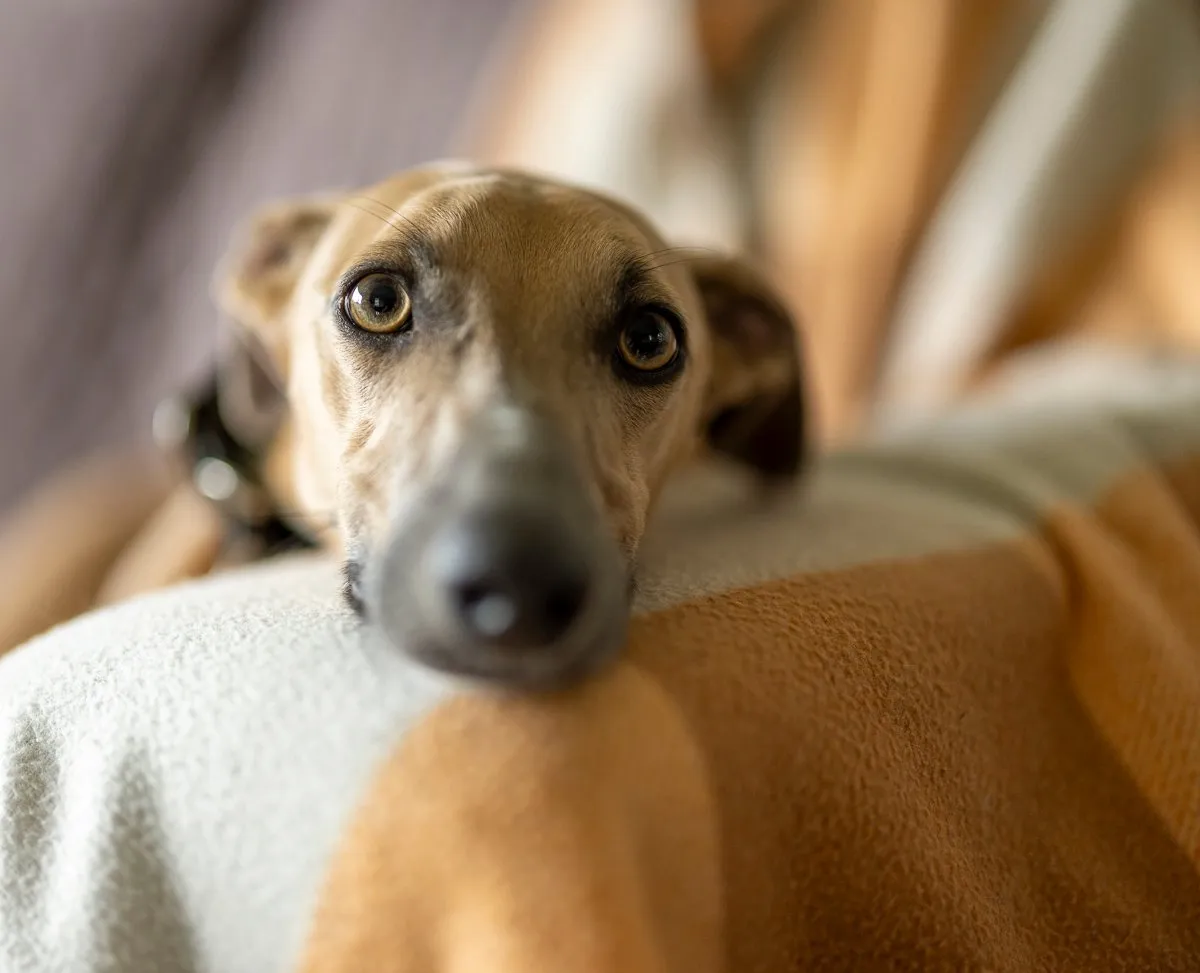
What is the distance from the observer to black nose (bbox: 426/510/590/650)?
2.54ft

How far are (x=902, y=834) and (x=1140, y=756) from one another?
0.37 m

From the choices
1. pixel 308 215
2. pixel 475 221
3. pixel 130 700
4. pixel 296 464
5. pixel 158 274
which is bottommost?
pixel 158 274

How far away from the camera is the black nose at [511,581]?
775 mm

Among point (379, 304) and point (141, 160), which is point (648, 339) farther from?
point (141, 160)

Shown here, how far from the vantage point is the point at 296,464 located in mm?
1495

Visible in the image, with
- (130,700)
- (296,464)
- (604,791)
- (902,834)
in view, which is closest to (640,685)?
(604,791)

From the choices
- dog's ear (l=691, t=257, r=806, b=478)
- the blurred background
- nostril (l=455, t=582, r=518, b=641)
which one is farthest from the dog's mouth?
the blurred background

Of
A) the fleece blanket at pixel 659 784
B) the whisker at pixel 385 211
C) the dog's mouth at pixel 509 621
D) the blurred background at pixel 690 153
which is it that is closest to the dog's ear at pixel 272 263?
the whisker at pixel 385 211

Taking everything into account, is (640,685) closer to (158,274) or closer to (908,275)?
(908,275)

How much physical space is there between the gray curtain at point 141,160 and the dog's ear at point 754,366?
901mm

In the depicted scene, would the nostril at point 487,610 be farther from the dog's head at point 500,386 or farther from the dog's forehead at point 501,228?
the dog's forehead at point 501,228

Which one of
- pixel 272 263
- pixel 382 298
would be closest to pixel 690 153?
pixel 272 263

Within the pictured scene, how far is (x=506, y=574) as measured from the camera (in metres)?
0.77

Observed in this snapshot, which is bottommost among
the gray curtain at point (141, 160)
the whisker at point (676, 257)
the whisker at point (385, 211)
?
the gray curtain at point (141, 160)
